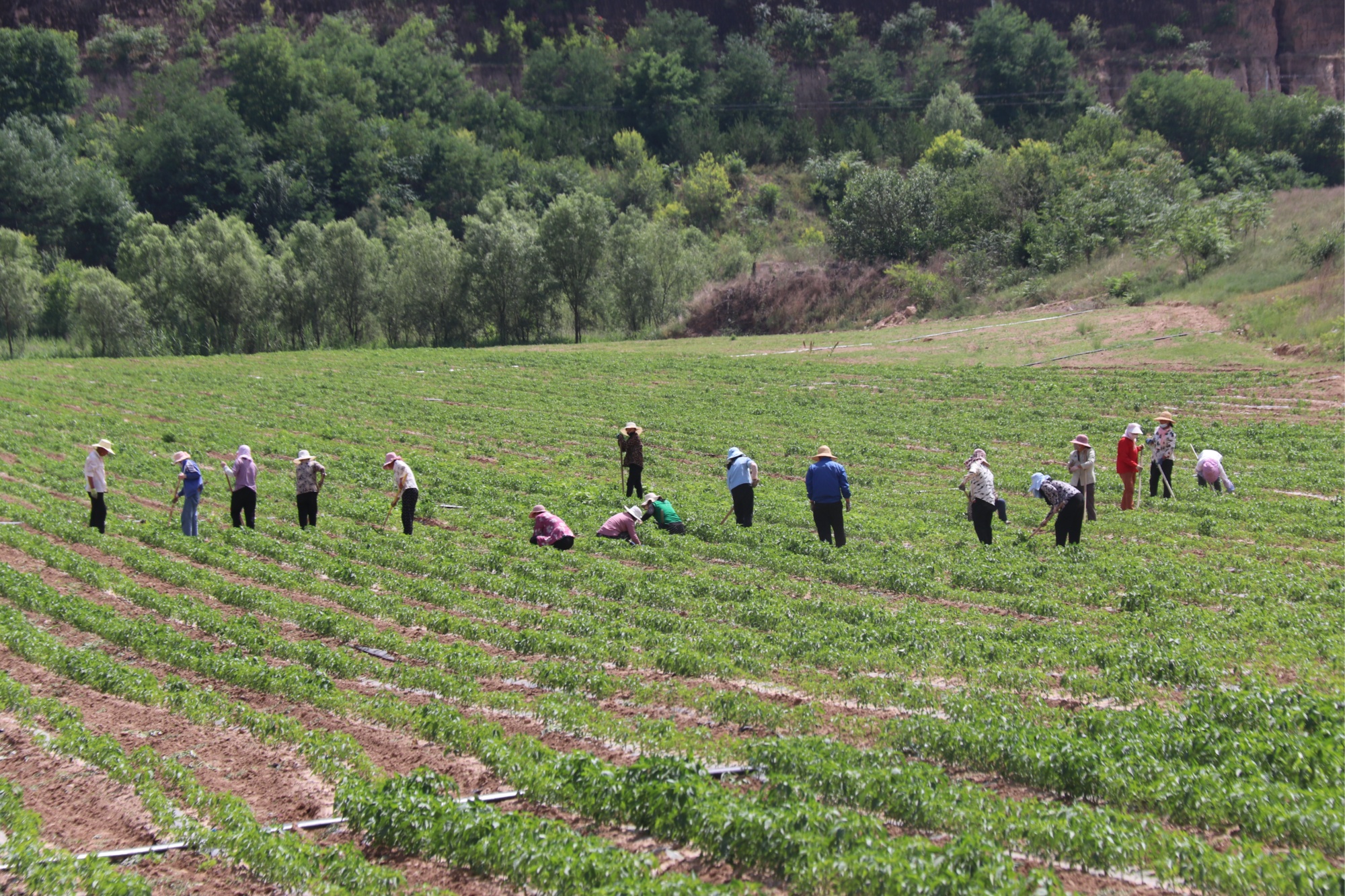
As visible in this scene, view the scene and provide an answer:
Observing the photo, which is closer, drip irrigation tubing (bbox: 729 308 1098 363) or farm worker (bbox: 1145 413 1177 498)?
farm worker (bbox: 1145 413 1177 498)

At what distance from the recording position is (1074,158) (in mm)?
91125

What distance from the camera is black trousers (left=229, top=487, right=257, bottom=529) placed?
20.3 metres

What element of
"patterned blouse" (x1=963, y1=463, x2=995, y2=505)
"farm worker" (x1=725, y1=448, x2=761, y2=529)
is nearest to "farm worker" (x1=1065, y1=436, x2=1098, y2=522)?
"patterned blouse" (x1=963, y1=463, x2=995, y2=505)

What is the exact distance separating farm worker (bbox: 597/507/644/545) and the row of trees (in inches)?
2328

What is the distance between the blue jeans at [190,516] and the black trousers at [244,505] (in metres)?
0.92

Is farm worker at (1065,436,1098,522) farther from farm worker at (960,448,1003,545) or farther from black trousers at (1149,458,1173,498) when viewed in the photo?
black trousers at (1149,458,1173,498)

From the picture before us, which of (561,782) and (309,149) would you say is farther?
(309,149)

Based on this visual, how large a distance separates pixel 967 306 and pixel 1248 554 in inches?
2191

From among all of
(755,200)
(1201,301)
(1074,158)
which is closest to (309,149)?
(755,200)

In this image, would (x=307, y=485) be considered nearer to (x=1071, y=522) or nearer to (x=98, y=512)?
(x=98, y=512)

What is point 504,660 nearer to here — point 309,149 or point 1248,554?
point 1248,554

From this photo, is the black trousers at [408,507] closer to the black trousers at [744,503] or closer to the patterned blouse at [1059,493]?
the black trousers at [744,503]

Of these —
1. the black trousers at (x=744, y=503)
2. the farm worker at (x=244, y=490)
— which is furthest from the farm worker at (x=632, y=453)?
the farm worker at (x=244, y=490)

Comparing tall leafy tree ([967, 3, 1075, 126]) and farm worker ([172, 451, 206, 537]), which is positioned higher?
tall leafy tree ([967, 3, 1075, 126])
